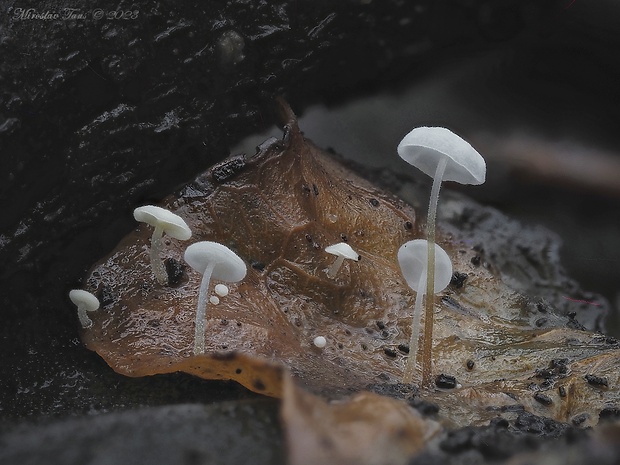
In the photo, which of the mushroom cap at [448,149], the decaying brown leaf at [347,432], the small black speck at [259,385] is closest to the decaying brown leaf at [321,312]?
A: the small black speck at [259,385]

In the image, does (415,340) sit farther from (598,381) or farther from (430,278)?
(598,381)

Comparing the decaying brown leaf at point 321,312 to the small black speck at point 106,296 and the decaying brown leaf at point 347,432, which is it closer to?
the small black speck at point 106,296

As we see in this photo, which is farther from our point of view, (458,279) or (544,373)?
(458,279)

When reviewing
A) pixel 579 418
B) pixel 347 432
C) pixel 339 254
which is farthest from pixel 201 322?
pixel 579 418

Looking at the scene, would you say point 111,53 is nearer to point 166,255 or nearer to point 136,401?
point 166,255

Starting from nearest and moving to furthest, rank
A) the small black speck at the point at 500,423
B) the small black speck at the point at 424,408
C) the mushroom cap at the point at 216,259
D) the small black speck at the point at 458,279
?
the small black speck at the point at 424,408, the small black speck at the point at 500,423, the mushroom cap at the point at 216,259, the small black speck at the point at 458,279

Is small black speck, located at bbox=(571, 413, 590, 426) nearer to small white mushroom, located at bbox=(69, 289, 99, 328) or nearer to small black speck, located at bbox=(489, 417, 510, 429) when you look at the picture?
small black speck, located at bbox=(489, 417, 510, 429)
